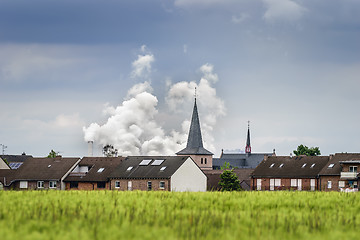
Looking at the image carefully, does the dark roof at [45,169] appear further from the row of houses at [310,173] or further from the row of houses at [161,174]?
the row of houses at [310,173]

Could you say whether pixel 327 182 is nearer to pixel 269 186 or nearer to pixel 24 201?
pixel 269 186

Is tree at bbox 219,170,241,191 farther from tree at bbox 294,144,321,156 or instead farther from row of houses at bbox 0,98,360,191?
tree at bbox 294,144,321,156

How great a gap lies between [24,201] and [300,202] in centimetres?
997

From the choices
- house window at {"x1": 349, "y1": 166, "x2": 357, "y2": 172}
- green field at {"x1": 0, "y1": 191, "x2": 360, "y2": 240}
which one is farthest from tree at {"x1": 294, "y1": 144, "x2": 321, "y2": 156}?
green field at {"x1": 0, "y1": 191, "x2": 360, "y2": 240}

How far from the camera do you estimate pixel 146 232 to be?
47.4 feet

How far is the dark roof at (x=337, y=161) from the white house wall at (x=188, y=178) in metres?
21.1

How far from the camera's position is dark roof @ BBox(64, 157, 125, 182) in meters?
107

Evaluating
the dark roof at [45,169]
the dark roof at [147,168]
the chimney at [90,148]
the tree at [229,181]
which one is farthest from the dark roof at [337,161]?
the chimney at [90,148]

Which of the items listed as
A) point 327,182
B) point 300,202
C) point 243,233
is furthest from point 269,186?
point 243,233

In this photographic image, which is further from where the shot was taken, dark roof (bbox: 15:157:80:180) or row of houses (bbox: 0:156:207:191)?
dark roof (bbox: 15:157:80:180)

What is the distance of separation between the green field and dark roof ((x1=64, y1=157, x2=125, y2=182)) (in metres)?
85.0

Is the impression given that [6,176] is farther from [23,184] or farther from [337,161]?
[337,161]

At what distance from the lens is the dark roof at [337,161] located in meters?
101

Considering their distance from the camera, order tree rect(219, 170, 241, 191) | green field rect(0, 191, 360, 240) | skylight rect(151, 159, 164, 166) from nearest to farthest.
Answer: green field rect(0, 191, 360, 240), skylight rect(151, 159, 164, 166), tree rect(219, 170, 241, 191)
